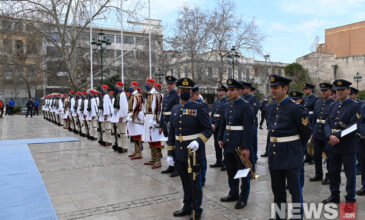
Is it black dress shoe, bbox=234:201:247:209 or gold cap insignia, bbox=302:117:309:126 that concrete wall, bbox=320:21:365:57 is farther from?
gold cap insignia, bbox=302:117:309:126

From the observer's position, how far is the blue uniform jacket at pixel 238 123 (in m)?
4.81

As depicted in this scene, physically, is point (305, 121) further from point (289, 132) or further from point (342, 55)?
point (342, 55)

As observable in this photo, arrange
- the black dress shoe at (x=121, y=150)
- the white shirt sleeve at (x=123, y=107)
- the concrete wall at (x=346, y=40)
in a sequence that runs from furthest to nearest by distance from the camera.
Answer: the concrete wall at (x=346, y=40) < the black dress shoe at (x=121, y=150) < the white shirt sleeve at (x=123, y=107)

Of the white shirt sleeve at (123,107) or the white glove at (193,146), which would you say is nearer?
the white glove at (193,146)

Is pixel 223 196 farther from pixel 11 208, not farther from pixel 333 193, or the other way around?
pixel 11 208

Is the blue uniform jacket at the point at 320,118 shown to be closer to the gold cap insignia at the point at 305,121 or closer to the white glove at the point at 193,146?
the gold cap insignia at the point at 305,121

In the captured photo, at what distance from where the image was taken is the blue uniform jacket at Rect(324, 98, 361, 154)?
4.82 meters

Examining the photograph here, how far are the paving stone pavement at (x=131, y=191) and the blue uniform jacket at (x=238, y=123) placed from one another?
106 cm

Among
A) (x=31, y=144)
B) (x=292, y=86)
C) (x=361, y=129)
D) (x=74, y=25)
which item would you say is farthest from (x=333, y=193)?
(x=292, y=86)

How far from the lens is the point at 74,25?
1114 inches

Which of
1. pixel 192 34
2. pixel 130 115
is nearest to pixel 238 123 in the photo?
pixel 130 115

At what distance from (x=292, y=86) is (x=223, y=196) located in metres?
40.9

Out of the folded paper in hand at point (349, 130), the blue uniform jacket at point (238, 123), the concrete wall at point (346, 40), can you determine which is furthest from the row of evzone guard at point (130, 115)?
the concrete wall at point (346, 40)

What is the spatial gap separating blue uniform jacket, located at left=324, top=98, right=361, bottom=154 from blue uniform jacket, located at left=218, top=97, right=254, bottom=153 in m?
1.40
